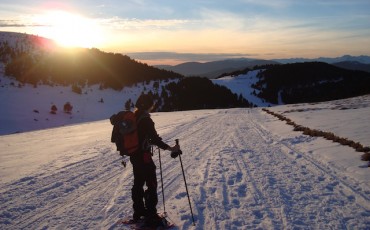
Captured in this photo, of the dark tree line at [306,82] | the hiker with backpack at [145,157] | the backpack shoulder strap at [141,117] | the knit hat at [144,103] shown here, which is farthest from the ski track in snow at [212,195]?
the dark tree line at [306,82]

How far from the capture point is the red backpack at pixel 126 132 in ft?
19.9

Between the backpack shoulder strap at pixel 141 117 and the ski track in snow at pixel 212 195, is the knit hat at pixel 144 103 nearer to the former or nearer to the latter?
the backpack shoulder strap at pixel 141 117

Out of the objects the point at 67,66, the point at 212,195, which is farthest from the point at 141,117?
the point at 67,66

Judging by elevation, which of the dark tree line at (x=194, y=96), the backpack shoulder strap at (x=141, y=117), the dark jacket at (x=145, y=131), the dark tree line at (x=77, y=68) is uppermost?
the dark tree line at (x=77, y=68)

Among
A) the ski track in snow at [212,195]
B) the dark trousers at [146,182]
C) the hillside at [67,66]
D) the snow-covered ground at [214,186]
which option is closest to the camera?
the dark trousers at [146,182]

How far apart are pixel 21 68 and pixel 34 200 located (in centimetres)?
6695

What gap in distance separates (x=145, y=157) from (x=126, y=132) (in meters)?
0.60

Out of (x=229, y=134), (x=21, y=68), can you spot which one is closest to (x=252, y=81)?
(x=21, y=68)

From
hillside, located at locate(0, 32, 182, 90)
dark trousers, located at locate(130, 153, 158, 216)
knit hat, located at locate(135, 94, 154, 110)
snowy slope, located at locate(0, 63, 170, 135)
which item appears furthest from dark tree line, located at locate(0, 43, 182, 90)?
knit hat, located at locate(135, 94, 154, 110)

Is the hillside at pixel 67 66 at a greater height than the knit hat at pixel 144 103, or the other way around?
the hillside at pixel 67 66

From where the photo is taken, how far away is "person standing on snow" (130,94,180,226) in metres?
6.23

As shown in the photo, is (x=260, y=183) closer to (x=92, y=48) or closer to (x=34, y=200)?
(x=34, y=200)

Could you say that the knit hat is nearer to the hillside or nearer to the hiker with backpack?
the hiker with backpack

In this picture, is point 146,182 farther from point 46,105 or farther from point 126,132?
point 46,105
